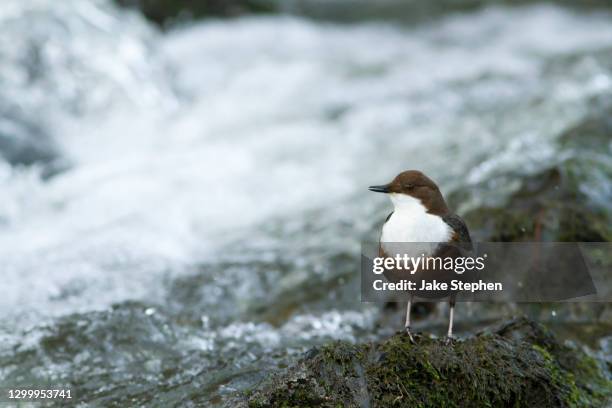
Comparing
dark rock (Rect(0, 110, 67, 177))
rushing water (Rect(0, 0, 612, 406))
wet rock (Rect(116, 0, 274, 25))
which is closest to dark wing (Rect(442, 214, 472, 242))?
rushing water (Rect(0, 0, 612, 406))

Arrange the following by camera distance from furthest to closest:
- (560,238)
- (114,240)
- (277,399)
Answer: (114,240), (560,238), (277,399)

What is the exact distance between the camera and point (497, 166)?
631 centimetres

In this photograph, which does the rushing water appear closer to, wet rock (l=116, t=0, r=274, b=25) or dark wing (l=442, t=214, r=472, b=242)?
wet rock (l=116, t=0, r=274, b=25)

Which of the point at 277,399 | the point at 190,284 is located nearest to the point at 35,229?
the point at 190,284

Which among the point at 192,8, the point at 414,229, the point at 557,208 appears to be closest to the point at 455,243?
the point at 414,229

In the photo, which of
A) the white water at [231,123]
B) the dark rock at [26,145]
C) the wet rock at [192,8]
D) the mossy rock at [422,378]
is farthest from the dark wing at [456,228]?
the wet rock at [192,8]

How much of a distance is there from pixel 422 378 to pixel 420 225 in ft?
2.21

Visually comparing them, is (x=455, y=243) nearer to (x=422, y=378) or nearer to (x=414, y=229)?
(x=414, y=229)

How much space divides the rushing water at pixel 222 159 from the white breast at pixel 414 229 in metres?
1.01

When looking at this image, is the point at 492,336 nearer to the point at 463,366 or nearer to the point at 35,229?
the point at 463,366

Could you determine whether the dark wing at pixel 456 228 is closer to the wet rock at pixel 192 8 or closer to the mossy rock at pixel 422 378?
the mossy rock at pixel 422 378

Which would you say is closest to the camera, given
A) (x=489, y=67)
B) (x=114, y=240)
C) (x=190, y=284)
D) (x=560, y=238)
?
(x=560, y=238)

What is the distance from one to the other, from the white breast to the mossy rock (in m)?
0.41

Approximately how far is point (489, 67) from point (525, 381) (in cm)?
840
